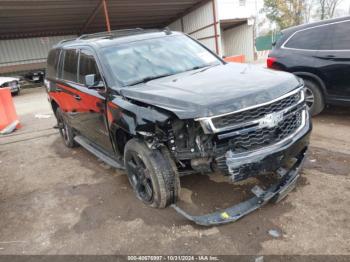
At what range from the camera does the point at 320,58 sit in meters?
5.46

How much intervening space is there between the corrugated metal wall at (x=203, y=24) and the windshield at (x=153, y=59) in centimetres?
→ 1670

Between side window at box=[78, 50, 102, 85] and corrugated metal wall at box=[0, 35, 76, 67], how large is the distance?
2447 centimetres

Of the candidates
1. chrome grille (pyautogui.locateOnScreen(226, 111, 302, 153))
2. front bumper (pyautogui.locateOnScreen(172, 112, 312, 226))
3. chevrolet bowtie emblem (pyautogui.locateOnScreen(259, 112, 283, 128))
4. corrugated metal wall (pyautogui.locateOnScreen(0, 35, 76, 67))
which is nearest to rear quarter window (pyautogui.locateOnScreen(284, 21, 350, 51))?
front bumper (pyautogui.locateOnScreen(172, 112, 312, 226))

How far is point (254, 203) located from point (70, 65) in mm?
3587

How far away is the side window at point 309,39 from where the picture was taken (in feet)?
18.2

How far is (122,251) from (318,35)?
5136mm

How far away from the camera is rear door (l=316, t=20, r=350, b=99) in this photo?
518 cm

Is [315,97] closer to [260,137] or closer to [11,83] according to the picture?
[260,137]

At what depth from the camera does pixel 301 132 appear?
3.13 meters

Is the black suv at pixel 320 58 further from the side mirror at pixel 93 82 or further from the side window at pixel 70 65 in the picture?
the side window at pixel 70 65

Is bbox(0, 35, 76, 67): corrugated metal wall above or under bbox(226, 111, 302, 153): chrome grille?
above

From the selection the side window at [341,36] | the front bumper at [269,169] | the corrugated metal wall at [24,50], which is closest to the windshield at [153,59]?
the front bumper at [269,169]

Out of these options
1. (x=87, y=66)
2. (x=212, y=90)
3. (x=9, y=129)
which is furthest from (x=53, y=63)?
(x=212, y=90)

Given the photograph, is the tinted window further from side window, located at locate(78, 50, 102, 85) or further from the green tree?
the green tree
